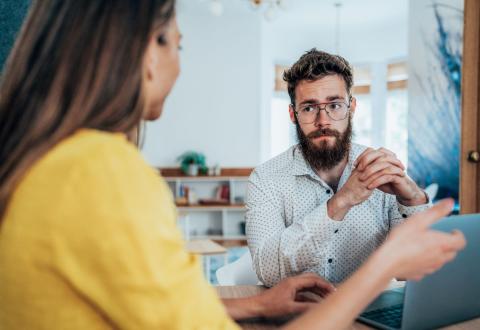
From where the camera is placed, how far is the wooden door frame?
2.70 m

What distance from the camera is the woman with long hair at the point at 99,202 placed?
0.58 meters

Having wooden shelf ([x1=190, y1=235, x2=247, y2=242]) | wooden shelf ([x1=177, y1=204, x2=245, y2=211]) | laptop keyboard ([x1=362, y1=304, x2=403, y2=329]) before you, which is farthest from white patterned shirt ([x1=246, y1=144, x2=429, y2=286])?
wooden shelf ([x1=190, y1=235, x2=247, y2=242])

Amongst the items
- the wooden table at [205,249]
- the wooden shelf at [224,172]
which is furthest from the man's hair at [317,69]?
the wooden shelf at [224,172]

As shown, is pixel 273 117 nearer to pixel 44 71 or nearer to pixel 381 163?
pixel 381 163

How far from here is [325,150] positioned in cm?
180

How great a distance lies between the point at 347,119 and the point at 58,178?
144 centimetres

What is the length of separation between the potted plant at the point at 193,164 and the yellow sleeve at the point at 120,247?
6210mm

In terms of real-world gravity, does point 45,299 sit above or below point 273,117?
below

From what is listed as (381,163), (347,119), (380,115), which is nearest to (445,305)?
(381,163)

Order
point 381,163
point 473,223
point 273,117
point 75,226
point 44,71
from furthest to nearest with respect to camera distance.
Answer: point 273,117 < point 381,163 < point 473,223 < point 44,71 < point 75,226

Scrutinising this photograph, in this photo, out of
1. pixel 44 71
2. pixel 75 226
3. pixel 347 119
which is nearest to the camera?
pixel 75 226

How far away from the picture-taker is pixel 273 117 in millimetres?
7707

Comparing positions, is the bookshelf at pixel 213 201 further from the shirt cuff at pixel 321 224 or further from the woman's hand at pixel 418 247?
the woman's hand at pixel 418 247

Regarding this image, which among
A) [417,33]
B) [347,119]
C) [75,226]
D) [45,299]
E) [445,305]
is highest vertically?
[417,33]
